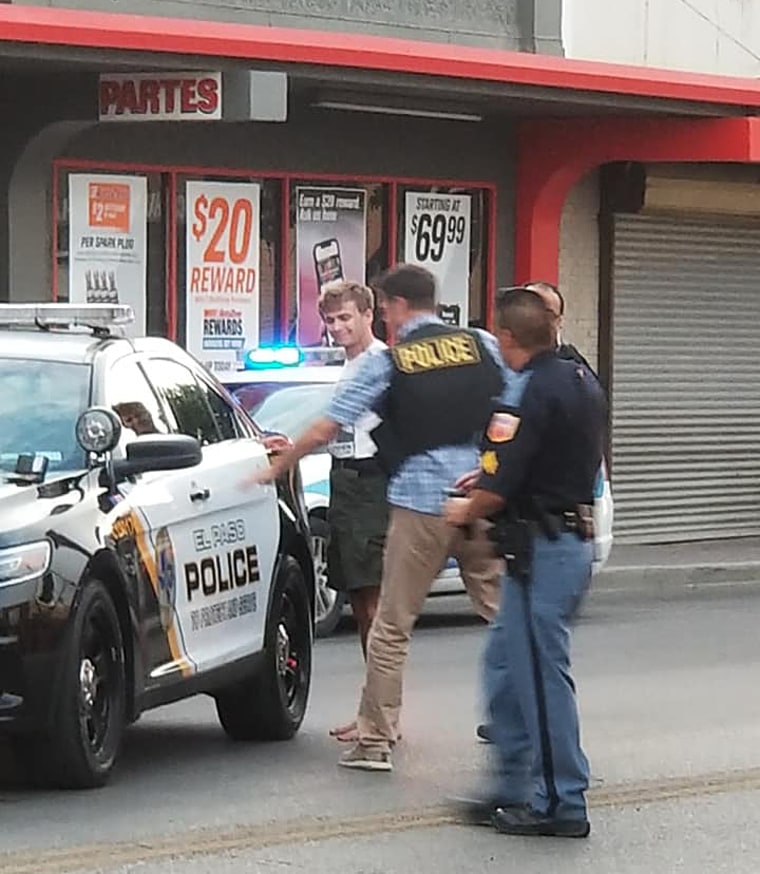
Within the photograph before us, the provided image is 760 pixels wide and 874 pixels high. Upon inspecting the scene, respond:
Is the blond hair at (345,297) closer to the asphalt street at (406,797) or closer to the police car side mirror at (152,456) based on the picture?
the police car side mirror at (152,456)

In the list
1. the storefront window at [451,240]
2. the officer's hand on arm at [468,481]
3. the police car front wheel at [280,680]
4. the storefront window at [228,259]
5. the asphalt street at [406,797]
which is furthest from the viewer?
the storefront window at [451,240]

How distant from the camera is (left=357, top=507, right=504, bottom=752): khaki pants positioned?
30.1 feet

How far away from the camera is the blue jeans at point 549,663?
7988mm

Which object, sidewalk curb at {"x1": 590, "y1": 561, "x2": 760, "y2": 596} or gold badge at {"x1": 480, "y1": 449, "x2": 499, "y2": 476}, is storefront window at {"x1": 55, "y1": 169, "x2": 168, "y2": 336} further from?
gold badge at {"x1": 480, "y1": 449, "x2": 499, "y2": 476}

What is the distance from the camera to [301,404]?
15.0m

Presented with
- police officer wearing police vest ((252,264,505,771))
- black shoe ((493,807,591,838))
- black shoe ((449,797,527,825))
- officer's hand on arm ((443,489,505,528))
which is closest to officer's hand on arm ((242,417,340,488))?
police officer wearing police vest ((252,264,505,771))

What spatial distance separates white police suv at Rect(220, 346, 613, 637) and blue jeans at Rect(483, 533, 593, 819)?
20.8 ft

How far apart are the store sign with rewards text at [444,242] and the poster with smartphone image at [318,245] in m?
0.69

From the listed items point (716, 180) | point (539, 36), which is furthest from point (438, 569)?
point (716, 180)

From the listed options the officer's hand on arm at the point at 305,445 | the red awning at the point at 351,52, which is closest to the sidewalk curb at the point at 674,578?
the red awning at the point at 351,52

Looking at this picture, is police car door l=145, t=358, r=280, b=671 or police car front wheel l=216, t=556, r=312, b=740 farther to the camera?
police car front wheel l=216, t=556, r=312, b=740

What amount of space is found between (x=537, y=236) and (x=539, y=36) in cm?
176

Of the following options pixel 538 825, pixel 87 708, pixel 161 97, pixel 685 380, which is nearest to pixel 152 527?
pixel 87 708

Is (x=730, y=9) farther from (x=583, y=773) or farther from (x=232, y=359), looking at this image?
(x=583, y=773)
